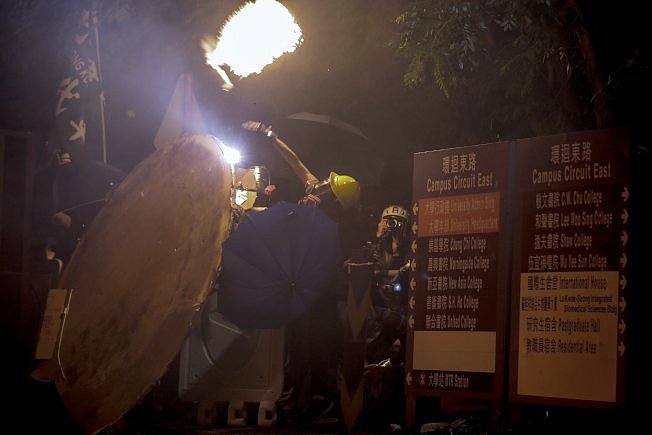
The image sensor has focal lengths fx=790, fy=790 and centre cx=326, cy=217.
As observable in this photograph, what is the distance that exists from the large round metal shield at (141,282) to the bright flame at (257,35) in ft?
4.39

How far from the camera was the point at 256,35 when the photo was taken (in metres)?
10.3

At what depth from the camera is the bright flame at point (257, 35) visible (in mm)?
10188

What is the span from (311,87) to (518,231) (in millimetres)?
7196

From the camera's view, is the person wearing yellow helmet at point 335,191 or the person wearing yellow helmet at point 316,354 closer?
the person wearing yellow helmet at point 316,354

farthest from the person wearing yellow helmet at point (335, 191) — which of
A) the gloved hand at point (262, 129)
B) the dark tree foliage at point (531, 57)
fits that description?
the dark tree foliage at point (531, 57)

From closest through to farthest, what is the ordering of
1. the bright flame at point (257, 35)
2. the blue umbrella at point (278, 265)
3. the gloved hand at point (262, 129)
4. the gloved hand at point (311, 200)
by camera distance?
1. the blue umbrella at point (278, 265)
2. the gloved hand at point (311, 200)
3. the bright flame at point (257, 35)
4. the gloved hand at point (262, 129)

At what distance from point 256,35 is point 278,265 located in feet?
11.7

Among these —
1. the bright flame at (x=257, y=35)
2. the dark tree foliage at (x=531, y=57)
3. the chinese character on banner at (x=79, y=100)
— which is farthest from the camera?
the chinese character on banner at (x=79, y=100)

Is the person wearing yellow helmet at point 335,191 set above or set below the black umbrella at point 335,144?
below

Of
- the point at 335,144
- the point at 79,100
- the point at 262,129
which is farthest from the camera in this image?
the point at 335,144

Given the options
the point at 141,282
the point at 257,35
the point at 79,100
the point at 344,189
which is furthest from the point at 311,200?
the point at 79,100

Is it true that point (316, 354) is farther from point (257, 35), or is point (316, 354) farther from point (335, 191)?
point (257, 35)

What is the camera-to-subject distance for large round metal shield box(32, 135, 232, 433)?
8.91 metres

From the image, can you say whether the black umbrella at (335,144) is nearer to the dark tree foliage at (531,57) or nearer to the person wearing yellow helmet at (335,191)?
the dark tree foliage at (531,57)
